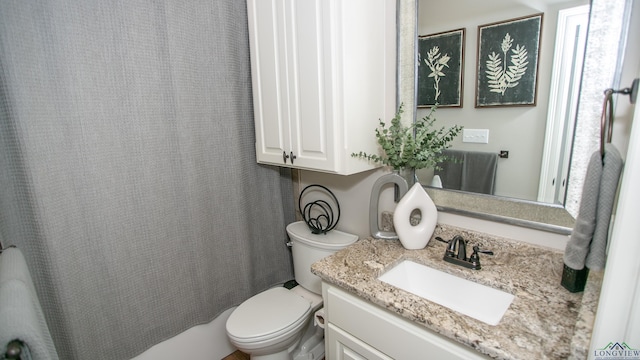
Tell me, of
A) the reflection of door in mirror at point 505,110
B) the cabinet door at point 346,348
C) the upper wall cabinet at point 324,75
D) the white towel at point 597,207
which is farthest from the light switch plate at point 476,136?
the cabinet door at point 346,348

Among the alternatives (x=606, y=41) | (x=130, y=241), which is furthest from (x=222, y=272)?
(x=606, y=41)

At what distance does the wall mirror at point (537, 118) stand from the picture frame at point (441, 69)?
2 centimetres

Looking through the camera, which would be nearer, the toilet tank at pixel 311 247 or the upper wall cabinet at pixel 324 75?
the upper wall cabinet at pixel 324 75

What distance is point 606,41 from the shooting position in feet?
2.81

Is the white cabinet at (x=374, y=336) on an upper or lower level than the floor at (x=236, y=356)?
upper

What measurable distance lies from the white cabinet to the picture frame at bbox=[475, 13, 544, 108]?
0.85m

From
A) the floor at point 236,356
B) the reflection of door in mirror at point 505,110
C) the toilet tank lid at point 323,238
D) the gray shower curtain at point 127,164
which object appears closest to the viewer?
the reflection of door in mirror at point 505,110

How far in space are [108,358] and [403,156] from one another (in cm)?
158

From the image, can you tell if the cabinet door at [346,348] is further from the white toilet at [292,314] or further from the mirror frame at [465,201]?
the mirror frame at [465,201]

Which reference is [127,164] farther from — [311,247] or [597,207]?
[597,207]

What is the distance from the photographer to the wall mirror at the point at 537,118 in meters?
0.93

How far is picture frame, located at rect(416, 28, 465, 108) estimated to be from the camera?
1.20 meters

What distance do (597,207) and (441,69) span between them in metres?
0.77

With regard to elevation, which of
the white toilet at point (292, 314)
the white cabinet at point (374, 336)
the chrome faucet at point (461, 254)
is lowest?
the white toilet at point (292, 314)
